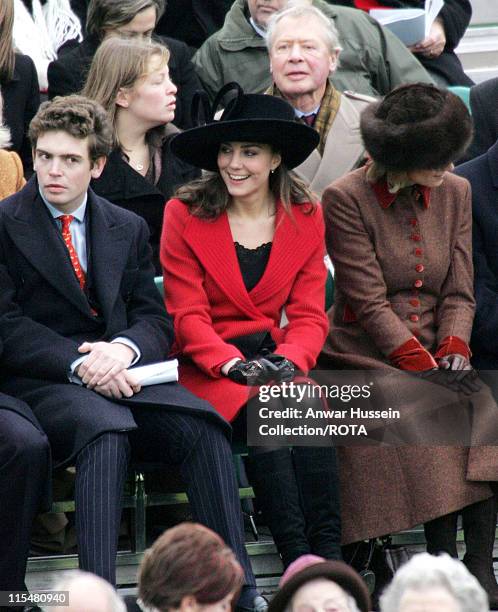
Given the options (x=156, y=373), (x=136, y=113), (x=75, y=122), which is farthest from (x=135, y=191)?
(x=156, y=373)

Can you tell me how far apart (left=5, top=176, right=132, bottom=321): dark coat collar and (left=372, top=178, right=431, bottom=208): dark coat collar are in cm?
104

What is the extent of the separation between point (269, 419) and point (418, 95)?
4.60ft

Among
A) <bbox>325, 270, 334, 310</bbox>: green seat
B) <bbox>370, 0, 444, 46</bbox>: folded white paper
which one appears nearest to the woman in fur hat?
<bbox>325, 270, 334, 310</bbox>: green seat

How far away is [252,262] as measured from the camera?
5793mm

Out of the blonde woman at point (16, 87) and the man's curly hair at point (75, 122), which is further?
the blonde woman at point (16, 87)

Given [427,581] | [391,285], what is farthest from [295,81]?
[427,581]

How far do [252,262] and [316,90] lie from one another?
49.2 inches

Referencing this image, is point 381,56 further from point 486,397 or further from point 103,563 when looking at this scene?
point 103,563

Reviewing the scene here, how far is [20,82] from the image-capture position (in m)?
6.73

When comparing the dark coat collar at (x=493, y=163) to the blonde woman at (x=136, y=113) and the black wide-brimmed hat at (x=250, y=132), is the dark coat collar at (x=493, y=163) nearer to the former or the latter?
the black wide-brimmed hat at (x=250, y=132)

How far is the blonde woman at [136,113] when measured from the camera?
6379mm

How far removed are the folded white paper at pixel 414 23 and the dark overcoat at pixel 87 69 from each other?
133 centimetres

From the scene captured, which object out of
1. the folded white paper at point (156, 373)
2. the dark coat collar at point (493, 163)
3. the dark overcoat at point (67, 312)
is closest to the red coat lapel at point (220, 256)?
the dark overcoat at point (67, 312)

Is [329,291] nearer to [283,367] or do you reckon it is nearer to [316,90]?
[283,367]
